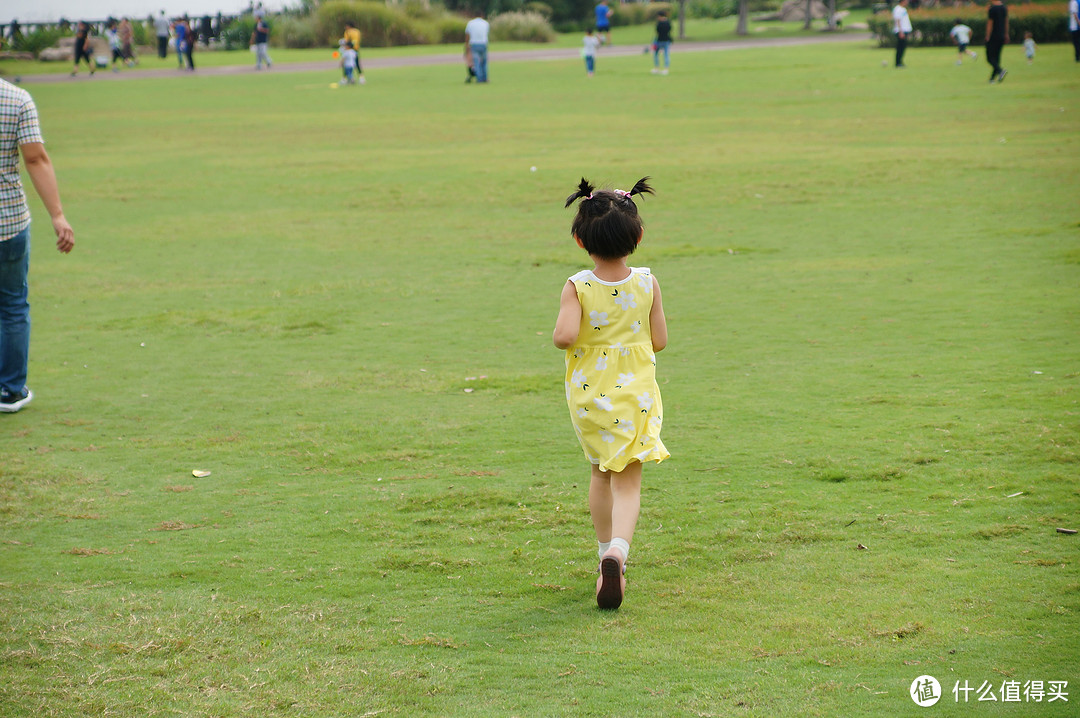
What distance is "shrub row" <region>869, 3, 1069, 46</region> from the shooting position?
41062mm

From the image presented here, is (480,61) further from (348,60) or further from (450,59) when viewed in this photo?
(450,59)

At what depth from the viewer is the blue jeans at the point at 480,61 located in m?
32.8

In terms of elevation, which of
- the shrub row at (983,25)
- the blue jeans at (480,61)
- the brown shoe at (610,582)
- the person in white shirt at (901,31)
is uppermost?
the shrub row at (983,25)

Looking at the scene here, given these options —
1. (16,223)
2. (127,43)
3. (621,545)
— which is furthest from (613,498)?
(127,43)

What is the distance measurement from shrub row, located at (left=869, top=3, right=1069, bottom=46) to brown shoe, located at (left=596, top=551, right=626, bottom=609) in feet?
136

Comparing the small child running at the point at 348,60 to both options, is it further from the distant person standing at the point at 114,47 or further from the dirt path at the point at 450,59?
the distant person standing at the point at 114,47

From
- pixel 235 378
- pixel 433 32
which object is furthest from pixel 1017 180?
pixel 433 32

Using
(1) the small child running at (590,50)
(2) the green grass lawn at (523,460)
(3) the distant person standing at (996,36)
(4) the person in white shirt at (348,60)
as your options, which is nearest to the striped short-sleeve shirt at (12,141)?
(2) the green grass lawn at (523,460)

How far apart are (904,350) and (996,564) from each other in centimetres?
355

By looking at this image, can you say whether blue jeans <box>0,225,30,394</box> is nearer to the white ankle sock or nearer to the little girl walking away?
the little girl walking away

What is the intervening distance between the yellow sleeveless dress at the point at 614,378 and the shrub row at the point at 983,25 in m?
41.0

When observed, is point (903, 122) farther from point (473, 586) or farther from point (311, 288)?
point (473, 586)

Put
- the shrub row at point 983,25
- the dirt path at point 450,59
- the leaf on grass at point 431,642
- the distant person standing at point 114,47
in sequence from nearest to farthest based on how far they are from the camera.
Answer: the leaf on grass at point 431,642 < the dirt path at point 450,59 < the shrub row at point 983,25 < the distant person standing at point 114,47

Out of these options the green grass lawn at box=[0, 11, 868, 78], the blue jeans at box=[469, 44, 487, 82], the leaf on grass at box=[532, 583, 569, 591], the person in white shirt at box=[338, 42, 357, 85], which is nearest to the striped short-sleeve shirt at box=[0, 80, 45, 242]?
the leaf on grass at box=[532, 583, 569, 591]
